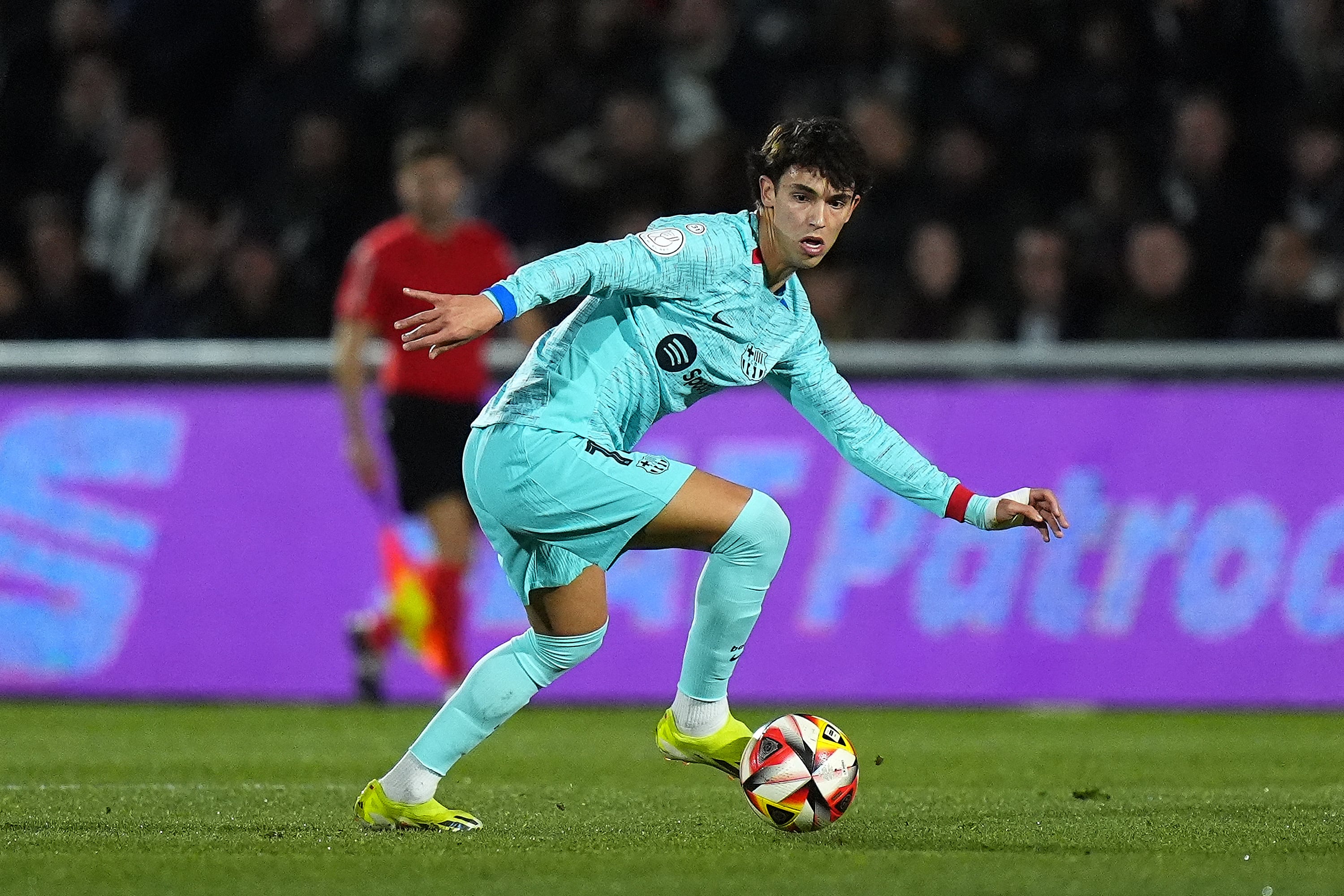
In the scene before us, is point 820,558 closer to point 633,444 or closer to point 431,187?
point 431,187

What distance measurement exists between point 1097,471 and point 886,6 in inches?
131

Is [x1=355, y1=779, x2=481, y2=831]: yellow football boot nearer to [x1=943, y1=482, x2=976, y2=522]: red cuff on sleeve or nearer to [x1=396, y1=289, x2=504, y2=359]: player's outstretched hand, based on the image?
[x1=396, y1=289, x2=504, y2=359]: player's outstretched hand

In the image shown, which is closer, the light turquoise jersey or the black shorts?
the light turquoise jersey

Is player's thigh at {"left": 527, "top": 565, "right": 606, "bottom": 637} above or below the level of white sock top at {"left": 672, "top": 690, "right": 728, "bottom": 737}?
above

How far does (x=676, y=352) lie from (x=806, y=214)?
0.46 m

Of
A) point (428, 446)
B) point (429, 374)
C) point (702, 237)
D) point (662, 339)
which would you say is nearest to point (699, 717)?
point (662, 339)

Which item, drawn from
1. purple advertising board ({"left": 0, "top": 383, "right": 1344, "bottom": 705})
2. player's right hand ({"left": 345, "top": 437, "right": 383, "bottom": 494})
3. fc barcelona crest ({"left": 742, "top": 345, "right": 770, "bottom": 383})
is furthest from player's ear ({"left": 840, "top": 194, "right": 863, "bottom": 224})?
player's right hand ({"left": 345, "top": 437, "right": 383, "bottom": 494})

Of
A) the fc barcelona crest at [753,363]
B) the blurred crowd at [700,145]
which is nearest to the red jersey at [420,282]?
the blurred crowd at [700,145]

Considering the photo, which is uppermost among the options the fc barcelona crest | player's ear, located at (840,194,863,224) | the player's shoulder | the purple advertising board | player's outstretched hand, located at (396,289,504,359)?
player's ear, located at (840,194,863,224)

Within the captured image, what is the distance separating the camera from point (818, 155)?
16.0 ft

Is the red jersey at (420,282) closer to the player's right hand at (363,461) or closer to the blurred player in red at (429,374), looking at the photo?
the blurred player in red at (429,374)

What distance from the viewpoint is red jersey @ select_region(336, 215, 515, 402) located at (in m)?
8.84

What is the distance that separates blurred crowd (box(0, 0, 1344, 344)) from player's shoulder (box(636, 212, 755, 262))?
504 centimetres

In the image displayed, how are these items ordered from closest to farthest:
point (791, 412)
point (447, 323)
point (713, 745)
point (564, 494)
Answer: point (447, 323), point (564, 494), point (713, 745), point (791, 412)
